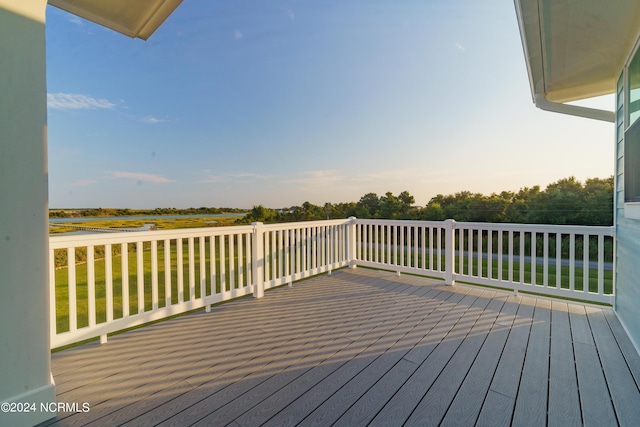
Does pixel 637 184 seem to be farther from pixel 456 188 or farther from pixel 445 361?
pixel 456 188

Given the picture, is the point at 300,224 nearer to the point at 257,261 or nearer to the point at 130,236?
the point at 257,261

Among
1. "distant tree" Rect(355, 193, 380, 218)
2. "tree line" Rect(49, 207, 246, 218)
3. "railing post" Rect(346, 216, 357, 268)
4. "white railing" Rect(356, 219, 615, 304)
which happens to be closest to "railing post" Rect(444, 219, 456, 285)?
"white railing" Rect(356, 219, 615, 304)

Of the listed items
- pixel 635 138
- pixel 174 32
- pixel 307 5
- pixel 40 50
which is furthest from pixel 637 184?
pixel 174 32

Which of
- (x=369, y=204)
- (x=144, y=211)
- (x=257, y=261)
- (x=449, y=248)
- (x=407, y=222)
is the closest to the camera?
(x=257, y=261)

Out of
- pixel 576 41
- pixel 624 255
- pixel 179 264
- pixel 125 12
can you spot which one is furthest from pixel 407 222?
pixel 125 12

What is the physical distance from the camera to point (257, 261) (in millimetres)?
3379

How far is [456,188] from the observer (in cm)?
1078

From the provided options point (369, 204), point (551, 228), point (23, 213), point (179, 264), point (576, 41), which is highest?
point (576, 41)

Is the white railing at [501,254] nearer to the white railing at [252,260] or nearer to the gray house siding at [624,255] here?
the white railing at [252,260]

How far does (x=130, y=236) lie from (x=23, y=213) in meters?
1.08

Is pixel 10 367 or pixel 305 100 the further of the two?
pixel 305 100

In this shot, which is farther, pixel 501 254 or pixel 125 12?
pixel 501 254

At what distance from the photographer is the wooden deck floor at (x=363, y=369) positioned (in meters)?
1.40

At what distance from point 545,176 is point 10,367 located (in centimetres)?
1319
